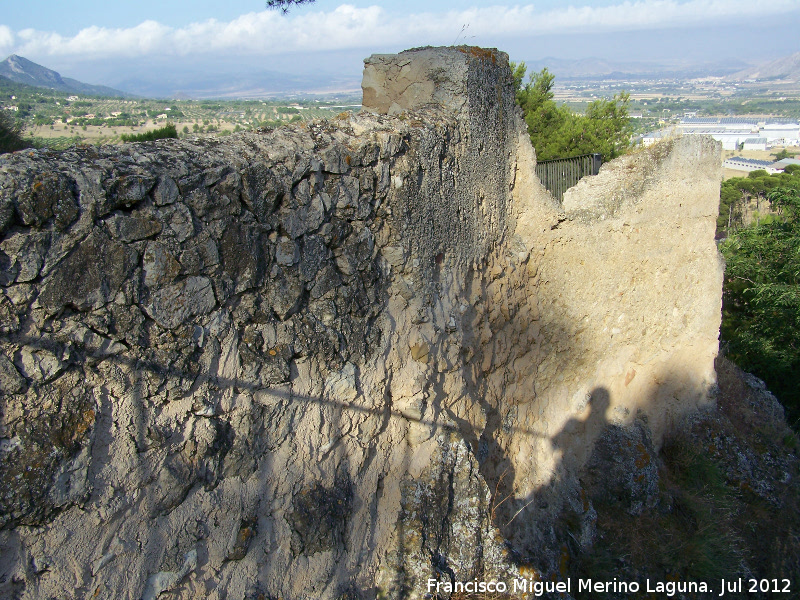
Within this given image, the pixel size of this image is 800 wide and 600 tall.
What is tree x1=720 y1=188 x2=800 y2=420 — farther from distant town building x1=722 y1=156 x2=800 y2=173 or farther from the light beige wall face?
distant town building x1=722 y1=156 x2=800 y2=173

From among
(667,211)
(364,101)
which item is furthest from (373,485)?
(667,211)

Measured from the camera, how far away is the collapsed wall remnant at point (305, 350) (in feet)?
7.11

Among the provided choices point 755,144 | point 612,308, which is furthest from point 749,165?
point 612,308

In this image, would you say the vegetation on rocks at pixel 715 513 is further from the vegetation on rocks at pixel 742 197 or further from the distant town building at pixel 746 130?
the distant town building at pixel 746 130

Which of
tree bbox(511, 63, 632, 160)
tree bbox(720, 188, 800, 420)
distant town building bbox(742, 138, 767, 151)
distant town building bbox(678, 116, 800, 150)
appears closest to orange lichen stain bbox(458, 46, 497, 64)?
tree bbox(511, 63, 632, 160)

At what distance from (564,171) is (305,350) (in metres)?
5.24

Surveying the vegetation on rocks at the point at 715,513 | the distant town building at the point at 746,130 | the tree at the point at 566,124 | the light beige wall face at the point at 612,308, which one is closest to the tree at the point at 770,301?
the vegetation on rocks at the point at 715,513

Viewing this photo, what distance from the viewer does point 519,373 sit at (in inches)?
202

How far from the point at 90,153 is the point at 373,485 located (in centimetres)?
246

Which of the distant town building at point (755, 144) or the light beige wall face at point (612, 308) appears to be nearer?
the light beige wall face at point (612, 308)

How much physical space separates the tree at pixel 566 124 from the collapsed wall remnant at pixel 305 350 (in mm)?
6843

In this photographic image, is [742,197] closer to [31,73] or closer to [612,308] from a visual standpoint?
[612,308]

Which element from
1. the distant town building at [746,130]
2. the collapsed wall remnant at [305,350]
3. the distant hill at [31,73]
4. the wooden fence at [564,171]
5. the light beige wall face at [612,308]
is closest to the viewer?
the collapsed wall remnant at [305,350]

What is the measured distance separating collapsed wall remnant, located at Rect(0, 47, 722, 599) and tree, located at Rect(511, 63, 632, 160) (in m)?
6.84
